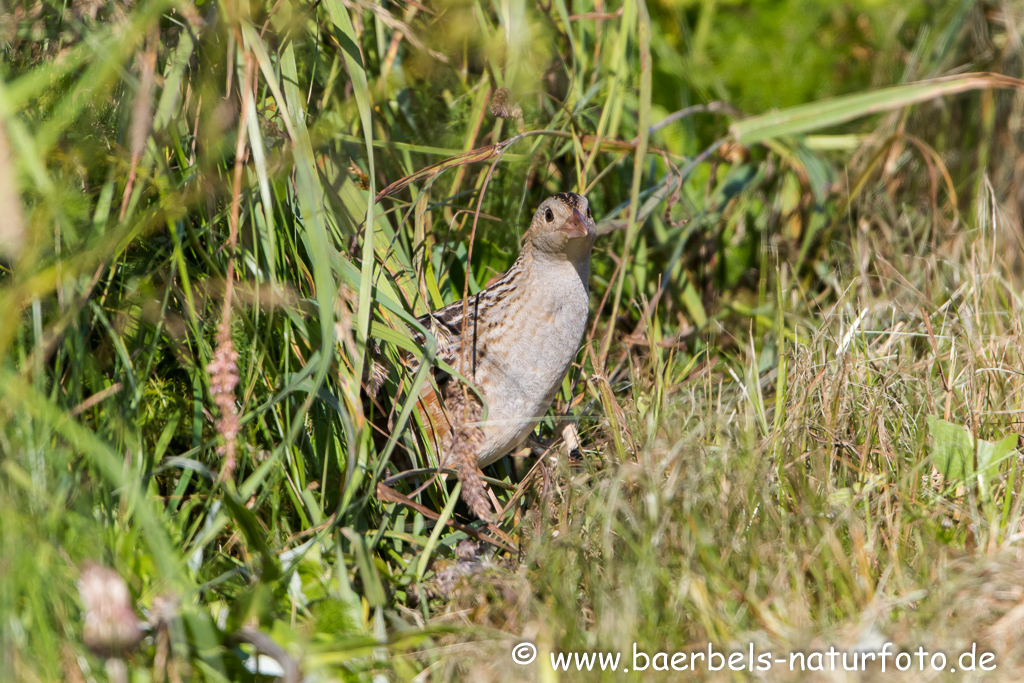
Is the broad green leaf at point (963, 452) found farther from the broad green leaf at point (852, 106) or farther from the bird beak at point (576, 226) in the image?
the broad green leaf at point (852, 106)

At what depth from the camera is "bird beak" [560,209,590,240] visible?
2.83m

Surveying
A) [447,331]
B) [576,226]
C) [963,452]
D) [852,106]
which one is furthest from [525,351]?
[852,106]

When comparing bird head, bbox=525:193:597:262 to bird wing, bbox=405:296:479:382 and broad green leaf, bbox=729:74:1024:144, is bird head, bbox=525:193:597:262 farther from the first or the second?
broad green leaf, bbox=729:74:1024:144

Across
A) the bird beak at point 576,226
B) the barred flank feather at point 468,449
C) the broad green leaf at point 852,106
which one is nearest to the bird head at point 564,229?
the bird beak at point 576,226

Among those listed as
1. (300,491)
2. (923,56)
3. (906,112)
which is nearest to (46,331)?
(300,491)

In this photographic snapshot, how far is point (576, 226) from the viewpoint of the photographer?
2.84 metres

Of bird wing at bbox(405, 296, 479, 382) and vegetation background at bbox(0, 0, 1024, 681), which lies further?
bird wing at bbox(405, 296, 479, 382)

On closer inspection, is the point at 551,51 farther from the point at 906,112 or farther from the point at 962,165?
the point at 962,165

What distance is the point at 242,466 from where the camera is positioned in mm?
2479

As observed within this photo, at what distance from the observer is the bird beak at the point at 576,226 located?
2.83m

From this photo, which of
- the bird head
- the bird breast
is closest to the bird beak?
the bird head

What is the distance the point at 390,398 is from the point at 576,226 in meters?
0.79

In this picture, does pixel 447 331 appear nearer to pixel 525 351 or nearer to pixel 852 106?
pixel 525 351

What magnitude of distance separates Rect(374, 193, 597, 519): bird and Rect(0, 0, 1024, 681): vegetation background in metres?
0.12
